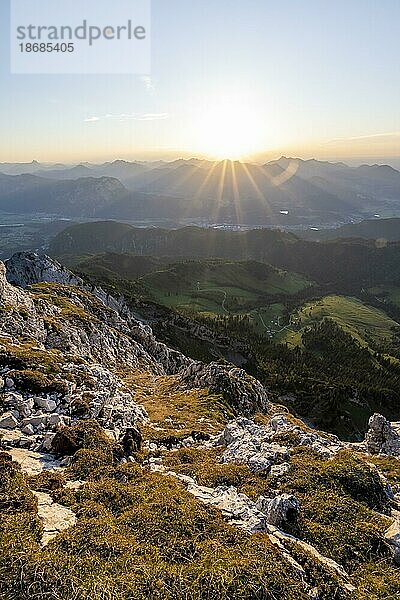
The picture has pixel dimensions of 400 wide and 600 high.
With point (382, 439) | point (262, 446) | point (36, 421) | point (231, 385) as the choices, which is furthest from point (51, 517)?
point (382, 439)

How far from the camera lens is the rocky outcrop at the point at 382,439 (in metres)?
43.0

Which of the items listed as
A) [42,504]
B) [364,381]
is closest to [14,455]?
[42,504]

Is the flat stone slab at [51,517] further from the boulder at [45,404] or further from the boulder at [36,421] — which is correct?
the boulder at [45,404]

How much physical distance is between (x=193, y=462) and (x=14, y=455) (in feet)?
35.7

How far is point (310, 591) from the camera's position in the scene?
12203mm

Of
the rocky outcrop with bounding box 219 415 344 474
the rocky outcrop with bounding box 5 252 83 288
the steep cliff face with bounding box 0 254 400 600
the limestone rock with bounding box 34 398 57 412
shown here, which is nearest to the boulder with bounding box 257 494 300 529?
the steep cliff face with bounding box 0 254 400 600

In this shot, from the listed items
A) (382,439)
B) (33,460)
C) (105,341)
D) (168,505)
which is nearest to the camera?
(168,505)

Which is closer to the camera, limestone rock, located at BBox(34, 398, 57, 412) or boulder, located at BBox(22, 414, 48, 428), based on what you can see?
boulder, located at BBox(22, 414, 48, 428)

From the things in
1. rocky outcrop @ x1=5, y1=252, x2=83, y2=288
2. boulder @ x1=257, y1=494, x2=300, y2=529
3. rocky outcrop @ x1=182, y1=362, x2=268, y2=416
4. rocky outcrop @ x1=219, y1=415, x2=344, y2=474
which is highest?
rocky outcrop @ x1=5, y1=252, x2=83, y2=288

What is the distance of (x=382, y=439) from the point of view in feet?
146

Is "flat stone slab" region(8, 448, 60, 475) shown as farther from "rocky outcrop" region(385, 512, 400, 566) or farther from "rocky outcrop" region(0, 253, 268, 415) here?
"rocky outcrop" region(0, 253, 268, 415)

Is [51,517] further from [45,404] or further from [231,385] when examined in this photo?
[231,385]

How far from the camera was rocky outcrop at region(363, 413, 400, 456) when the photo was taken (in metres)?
43.0

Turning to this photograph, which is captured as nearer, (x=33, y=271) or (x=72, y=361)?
(x=72, y=361)
